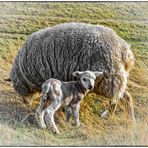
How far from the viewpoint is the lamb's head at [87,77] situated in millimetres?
12328

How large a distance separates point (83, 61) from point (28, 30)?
4.66m

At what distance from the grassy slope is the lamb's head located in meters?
0.80

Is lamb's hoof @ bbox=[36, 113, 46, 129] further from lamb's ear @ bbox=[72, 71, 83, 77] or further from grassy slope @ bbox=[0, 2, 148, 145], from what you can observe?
lamb's ear @ bbox=[72, 71, 83, 77]

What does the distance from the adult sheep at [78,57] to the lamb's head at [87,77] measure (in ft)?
0.91

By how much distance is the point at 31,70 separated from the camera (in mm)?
13406

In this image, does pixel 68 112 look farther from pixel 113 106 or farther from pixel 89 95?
pixel 89 95

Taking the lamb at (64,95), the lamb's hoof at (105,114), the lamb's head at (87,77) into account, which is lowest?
the lamb's hoof at (105,114)

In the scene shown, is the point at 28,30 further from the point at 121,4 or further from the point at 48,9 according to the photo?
the point at 121,4

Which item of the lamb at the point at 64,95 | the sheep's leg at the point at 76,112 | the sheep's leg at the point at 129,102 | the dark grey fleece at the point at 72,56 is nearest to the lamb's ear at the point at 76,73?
the lamb at the point at 64,95

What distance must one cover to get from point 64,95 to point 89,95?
1472 millimetres

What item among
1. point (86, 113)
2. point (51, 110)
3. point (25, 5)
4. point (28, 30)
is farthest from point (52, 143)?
point (25, 5)

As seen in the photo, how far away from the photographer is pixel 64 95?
12445 mm

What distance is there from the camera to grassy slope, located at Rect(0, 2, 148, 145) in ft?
40.3

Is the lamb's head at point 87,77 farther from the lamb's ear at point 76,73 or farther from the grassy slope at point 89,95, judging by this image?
the grassy slope at point 89,95
